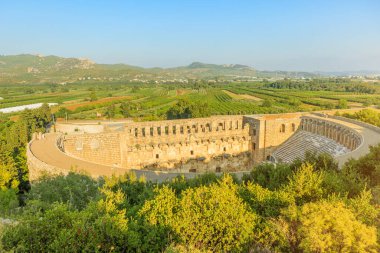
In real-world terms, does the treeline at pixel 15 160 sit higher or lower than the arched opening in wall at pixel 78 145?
lower

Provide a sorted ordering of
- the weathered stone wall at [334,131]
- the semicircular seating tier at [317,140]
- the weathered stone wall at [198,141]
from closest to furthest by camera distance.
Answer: the weathered stone wall at [334,131] < the weathered stone wall at [198,141] < the semicircular seating tier at [317,140]

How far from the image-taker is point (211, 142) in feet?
105

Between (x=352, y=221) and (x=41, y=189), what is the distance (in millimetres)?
14045

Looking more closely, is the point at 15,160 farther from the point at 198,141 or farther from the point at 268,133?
the point at 268,133

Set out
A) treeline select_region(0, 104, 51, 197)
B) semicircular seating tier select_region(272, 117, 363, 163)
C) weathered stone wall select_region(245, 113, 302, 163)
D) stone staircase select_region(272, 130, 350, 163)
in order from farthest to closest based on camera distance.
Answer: weathered stone wall select_region(245, 113, 302, 163) → stone staircase select_region(272, 130, 350, 163) → semicircular seating tier select_region(272, 117, 363, 163) → treeline select_region(0, 104, 51, 197)

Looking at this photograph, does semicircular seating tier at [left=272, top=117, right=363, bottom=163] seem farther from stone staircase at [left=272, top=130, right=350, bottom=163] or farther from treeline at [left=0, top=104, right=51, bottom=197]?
treeline at [left=0, top=104, right=51, bottom=197]

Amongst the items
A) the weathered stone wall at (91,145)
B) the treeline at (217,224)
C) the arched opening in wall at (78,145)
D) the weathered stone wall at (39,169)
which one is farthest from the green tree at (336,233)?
the arched opening in wall at (78,145)

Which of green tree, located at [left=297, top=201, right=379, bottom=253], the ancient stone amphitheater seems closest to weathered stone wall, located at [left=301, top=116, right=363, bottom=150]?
the ancient stone amphitheater

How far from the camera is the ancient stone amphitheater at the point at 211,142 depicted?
86.3 feet

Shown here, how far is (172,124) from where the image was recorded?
105ft

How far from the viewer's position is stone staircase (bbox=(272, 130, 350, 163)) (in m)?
28.5

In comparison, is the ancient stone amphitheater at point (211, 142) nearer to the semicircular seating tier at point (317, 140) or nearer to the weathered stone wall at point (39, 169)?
the semicircular seating tier at point (317, 140)

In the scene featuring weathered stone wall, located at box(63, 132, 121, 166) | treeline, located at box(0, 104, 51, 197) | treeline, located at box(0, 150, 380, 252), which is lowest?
treeline, located at box(0, 104, 51, 197)

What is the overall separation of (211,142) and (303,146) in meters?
9.85
